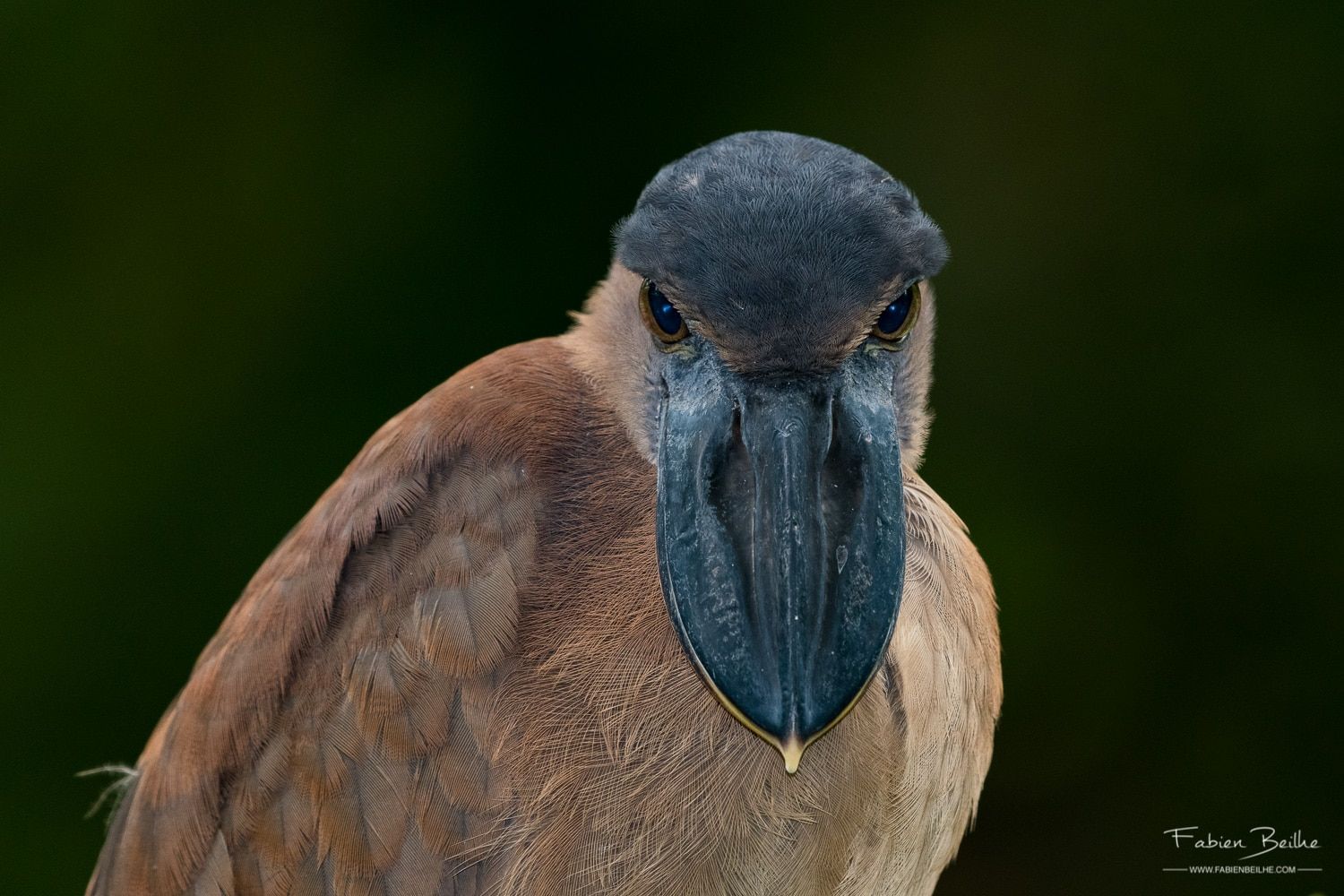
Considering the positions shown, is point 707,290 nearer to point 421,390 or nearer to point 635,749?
point 635,749

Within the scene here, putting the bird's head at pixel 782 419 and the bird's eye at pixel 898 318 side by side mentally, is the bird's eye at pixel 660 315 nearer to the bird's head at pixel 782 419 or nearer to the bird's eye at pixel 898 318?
the bird's head at pixel 782 419

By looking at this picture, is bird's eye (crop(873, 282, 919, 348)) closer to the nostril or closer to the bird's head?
the bird's head

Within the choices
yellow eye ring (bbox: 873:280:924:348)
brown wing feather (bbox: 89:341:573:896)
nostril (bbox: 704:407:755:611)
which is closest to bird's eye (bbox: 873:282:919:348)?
yellow eye ring (bbox: 873:280:924:348)

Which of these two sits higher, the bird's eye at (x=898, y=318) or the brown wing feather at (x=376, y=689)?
the bird's eye at (x=898, y=318)

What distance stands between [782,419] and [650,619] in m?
0.40

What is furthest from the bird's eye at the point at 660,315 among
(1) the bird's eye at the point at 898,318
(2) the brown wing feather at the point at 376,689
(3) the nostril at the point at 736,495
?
(2) the brown wing feather at the point at 376,689

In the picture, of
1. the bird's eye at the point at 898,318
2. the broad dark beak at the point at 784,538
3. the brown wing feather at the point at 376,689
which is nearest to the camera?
the broad dark beak at the point at 784,538

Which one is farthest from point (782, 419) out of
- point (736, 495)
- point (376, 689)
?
point (376, 689)

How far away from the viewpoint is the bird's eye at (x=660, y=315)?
1.79 m

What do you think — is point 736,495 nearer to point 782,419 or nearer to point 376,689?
point 782,419

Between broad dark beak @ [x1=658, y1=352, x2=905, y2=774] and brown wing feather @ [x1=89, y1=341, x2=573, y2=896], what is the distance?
1.32 feet

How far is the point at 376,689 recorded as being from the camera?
2.01 m

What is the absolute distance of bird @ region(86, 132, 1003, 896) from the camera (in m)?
1.67

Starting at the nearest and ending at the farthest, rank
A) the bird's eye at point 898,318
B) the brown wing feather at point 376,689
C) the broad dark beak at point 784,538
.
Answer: the broad dark beak at point 784,538 < the bird's eye at point 898,318 < the brown wing feather at point 376,689
